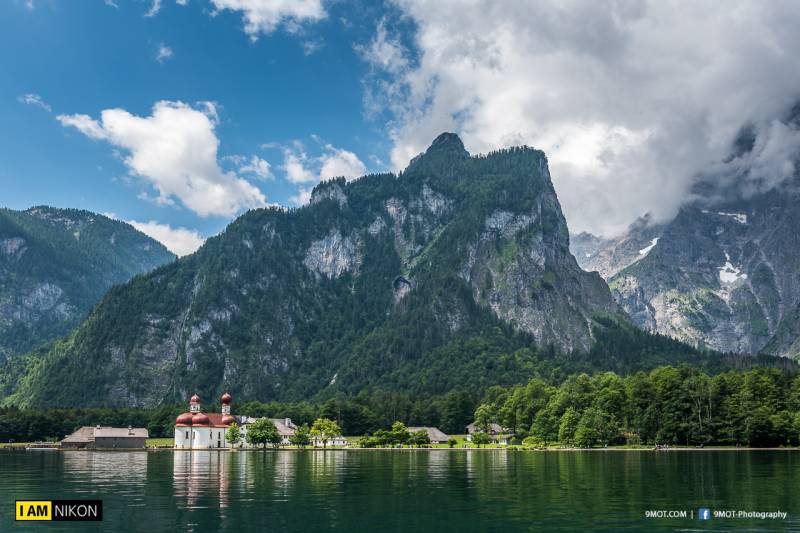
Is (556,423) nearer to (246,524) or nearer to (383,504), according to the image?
(383,504)

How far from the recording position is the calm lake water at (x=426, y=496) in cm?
4725

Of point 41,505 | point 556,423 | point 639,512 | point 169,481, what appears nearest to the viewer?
point 639,512

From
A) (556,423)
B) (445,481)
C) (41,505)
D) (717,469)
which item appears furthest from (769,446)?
(41,505)

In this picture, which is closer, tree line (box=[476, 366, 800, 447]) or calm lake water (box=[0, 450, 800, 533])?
calm lake water (box=[0, 450, 800, 533])

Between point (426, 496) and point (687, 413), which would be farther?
point (687, 413)

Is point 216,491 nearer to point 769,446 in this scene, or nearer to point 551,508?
point 551,508

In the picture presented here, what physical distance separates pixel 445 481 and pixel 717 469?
34.7m

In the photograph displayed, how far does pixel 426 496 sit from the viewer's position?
2512 inches

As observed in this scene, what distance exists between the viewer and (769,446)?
470 ft

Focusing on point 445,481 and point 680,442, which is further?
point 680,442

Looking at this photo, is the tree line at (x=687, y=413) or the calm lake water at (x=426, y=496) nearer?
the calm lake water at (x=426, y=496)

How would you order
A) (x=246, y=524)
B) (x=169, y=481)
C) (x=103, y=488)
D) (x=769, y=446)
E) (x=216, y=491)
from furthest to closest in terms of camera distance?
(x=769, y=446) → (x=169, y=481) → (x=103, y=488) → (x=216, y=491) → (x=246, y=524)

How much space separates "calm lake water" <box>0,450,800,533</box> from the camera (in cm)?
4725

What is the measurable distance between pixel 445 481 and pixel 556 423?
101120 millimetres
